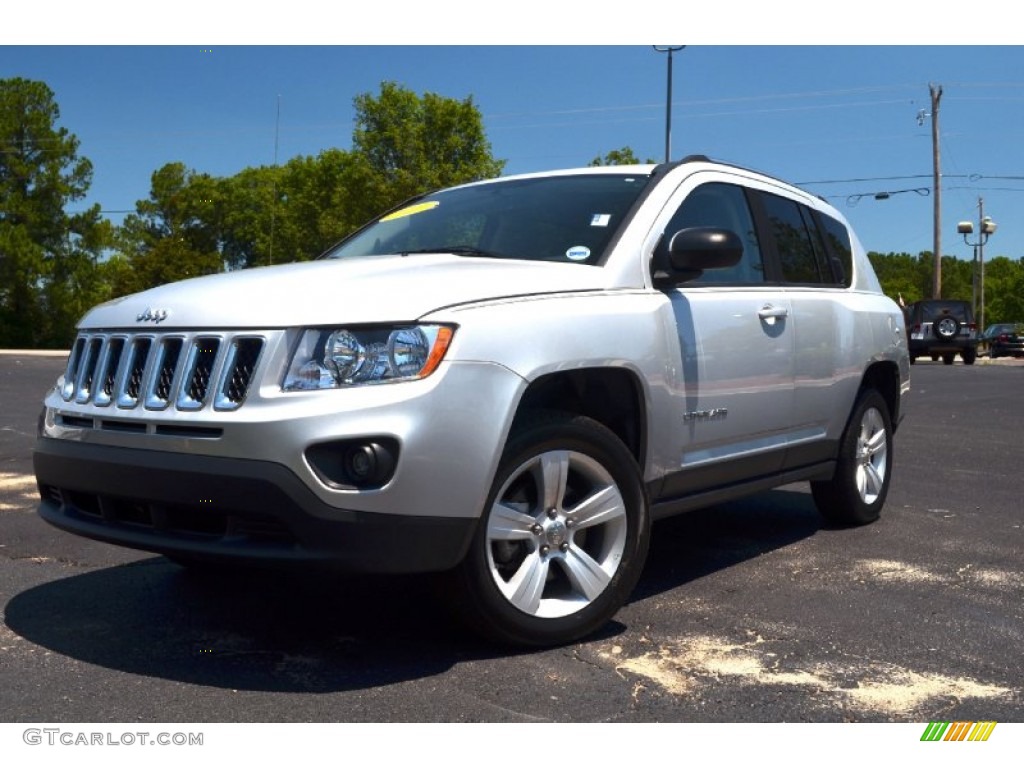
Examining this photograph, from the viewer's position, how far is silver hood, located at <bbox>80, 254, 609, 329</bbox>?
133 inches

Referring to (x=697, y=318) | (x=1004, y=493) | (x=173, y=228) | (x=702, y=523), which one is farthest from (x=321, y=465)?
(x=173, y=228)

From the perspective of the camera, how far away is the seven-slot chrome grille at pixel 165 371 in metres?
3.36

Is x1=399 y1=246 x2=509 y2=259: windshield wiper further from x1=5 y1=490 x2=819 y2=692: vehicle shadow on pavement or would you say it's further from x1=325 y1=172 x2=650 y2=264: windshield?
x1=5 y1=490 x2=819 y2=692: vehicle shadow on pavement

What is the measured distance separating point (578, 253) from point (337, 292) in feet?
3.81

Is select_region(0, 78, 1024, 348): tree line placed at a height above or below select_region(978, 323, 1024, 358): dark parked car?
above

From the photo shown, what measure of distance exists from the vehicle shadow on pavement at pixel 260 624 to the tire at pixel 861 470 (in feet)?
2.86

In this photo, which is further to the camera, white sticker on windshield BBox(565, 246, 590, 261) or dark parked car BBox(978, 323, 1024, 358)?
dark parked car BBox(978, 323, 1024, 358)

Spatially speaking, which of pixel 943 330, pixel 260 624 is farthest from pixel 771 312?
pixel 943 330

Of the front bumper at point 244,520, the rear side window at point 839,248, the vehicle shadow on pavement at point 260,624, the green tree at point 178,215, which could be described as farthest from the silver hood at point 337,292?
the green tree at point 178,215

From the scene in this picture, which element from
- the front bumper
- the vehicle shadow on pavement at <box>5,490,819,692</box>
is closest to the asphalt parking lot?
the vehicle shadow on pavement at <box>5,490,819,692</box>

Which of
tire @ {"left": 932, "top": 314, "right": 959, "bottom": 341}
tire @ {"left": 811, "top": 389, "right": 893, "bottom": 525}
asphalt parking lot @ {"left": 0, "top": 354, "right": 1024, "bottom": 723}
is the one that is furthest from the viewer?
tire @ {"left": 932, "top": 314, "right": 959, "bottom": 341}

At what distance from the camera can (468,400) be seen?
3.41 m

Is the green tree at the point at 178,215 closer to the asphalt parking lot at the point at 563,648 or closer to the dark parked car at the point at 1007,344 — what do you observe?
the dark parked car at the point at 1007,344
